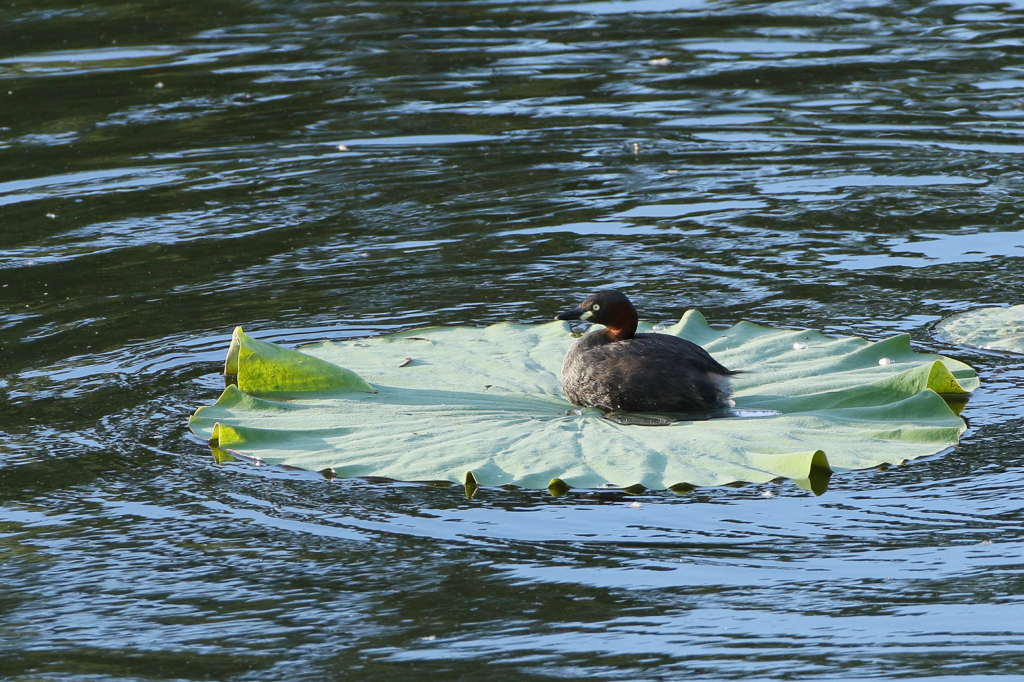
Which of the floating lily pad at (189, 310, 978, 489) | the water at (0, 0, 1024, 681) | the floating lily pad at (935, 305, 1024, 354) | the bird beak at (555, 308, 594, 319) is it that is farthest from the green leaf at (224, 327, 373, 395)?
the floating lily pad at (935, 305, 1024, 354)

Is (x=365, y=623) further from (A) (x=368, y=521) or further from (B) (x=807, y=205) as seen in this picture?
(B) (x=807, y=205)

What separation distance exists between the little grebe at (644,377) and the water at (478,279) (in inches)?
20.6

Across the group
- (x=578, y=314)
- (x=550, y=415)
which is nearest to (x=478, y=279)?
(x=578, y=314)

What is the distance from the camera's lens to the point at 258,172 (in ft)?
28.0

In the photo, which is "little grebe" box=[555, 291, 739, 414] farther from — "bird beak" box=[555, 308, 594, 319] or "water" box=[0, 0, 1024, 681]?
"water" box=[0, 0, 1024, 681]

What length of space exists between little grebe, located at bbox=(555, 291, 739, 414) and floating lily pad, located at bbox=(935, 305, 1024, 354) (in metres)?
1.25

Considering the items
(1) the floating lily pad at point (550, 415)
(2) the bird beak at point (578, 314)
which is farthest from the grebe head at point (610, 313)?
(1) the floating lily pad at point (550, 415)

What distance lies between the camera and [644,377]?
4.57 metres

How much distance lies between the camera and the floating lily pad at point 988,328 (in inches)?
207

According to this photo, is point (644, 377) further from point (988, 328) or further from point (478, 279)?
point (478, 279)

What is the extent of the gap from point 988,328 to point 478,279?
235 cm

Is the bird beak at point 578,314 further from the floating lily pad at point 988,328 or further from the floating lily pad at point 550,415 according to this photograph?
the floating lily pad at point 988,328

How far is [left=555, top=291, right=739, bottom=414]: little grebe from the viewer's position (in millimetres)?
4578

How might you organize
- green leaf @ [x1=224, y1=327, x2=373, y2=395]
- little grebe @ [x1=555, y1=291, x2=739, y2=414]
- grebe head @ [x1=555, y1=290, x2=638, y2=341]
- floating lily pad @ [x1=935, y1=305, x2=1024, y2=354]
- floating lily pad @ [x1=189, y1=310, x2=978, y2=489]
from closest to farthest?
floating lily pad @ [x1=189, y1=310, x2=978, y2=489] → little grebe @ [x1=555, y1=291, x2=739, y2=414] → grebe head @ [x1=555, y1=290, x2=638, y2=341] → green leaf @ [x1=224, y1=327, x2=373, y2=395] → floating lily pad @ [x1=935, y1=305, x2=1024, y2=354]
